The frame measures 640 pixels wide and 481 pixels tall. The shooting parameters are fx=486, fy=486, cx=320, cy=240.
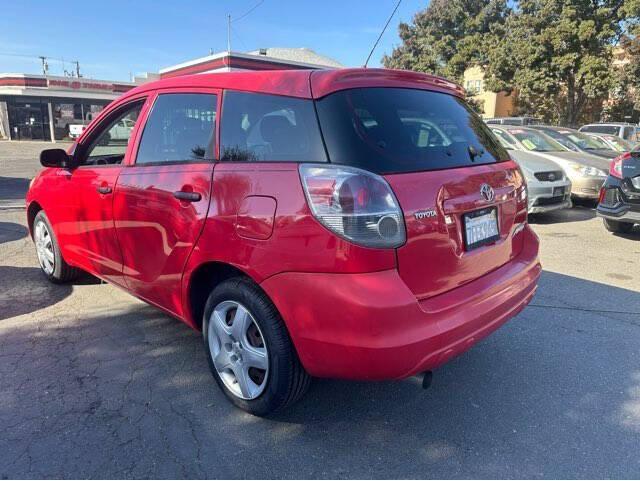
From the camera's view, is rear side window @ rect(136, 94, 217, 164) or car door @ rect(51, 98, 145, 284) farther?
car door @ rect(51, 98, 145, 284)

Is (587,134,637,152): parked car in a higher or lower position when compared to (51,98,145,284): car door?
higher

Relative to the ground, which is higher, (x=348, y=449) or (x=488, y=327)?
(x=488, y=327)

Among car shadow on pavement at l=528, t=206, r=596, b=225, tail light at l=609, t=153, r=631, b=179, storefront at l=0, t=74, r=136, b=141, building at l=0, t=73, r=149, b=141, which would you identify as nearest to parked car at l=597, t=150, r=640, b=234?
tail light at l=609, t=153, r=631, b=179

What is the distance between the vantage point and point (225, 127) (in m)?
2.70

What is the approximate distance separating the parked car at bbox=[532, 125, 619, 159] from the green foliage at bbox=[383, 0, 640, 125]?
575 inches

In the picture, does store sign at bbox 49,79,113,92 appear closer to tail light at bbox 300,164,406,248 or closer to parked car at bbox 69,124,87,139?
parked car at bbox 69,124,87,139

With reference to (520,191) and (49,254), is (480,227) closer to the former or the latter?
(520,191)

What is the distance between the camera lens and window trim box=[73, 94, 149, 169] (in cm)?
332

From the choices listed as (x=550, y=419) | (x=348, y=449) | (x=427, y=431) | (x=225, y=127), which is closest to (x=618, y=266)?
(x=550, y=419)

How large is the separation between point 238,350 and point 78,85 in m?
39.5

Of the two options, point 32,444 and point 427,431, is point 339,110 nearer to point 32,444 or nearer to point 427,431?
point 427,431

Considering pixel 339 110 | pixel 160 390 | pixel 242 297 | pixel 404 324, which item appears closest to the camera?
pixel 404 324

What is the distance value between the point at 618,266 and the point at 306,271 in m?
4.95

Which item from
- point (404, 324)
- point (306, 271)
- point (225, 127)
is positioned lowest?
point (404, 324)
